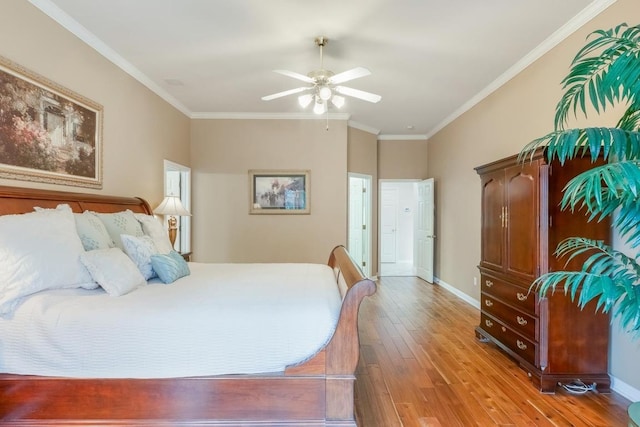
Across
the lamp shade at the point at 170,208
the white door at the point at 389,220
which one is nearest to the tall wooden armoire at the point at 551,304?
the lamp shade at the point at 170,208

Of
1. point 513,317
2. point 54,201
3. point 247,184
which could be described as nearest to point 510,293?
point 513,317

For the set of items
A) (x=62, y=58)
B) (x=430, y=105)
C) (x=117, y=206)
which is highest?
(x=430, y=105)

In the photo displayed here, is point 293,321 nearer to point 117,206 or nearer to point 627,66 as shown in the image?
point 627,66

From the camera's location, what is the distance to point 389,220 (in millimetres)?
9164

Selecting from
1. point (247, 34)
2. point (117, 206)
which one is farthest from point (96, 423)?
point (247, 34)

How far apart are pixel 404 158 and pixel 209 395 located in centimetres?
578

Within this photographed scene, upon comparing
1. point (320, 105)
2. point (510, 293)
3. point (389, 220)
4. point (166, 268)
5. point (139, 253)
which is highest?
point (320, 105)

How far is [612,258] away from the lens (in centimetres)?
160

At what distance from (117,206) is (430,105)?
421 centimetres

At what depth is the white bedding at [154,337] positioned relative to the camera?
181 centimetres

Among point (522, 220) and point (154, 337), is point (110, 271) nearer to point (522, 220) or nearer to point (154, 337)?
point (154, 337)

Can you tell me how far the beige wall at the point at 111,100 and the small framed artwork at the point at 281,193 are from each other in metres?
1.20

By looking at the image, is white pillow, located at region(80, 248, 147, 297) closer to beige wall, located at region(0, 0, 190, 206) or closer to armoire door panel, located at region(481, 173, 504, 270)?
beige wall, located at region(0, 0, 190, 206)

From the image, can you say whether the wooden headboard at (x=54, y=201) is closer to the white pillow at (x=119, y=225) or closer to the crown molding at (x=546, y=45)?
the white pillow at (x=119, y=225)
